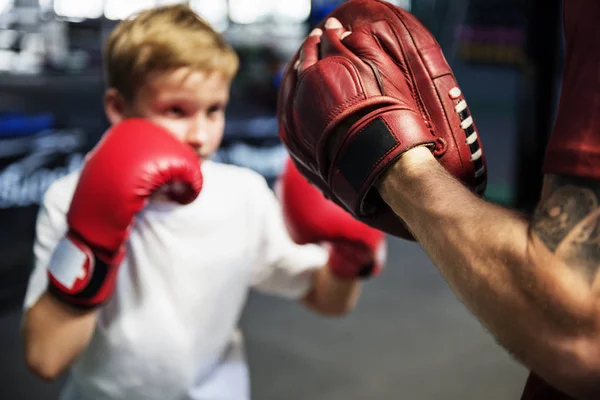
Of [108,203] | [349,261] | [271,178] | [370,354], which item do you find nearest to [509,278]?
[108,203]

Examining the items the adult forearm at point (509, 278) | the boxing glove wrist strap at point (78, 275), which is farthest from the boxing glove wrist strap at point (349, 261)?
the adult forearm at point (509, 278)

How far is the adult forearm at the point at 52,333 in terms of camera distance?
2.94 feet

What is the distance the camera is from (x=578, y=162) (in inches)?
18.4

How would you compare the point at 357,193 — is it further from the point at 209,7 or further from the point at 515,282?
the point at 209,7

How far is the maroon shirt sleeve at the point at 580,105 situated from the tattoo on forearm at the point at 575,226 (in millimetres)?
13

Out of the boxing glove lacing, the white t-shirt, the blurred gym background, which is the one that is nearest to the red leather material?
the boxing glove lacing

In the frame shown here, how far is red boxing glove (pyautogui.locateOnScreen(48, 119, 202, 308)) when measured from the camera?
0.88 m

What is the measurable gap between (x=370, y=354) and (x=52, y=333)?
1813 mm

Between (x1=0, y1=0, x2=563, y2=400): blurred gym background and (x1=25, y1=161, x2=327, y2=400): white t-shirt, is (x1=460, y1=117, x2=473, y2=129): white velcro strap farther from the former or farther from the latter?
(x1=0, y1=0, x2=563, y2=400): blurred gym background

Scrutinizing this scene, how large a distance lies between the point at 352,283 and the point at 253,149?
3.21 metres

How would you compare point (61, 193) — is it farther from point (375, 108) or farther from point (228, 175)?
point (375, 108)

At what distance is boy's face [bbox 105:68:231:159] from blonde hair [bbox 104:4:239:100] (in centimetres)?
1

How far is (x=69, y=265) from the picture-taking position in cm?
88

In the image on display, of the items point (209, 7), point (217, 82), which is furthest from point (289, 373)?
point (209, 7)
